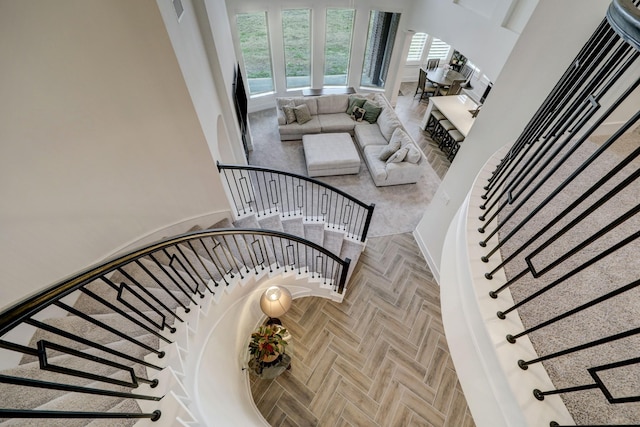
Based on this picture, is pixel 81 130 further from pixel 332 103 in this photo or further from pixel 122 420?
pixel 332 103

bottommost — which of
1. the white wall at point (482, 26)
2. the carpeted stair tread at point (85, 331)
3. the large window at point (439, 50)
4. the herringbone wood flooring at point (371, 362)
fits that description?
the herringbone wood flooring at point (371, 362)

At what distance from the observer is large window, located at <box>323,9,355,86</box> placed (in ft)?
24.2

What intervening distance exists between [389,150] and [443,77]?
4000mm

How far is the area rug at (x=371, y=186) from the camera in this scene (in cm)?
544

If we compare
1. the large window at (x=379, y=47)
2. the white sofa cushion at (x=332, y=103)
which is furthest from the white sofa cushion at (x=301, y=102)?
the large window at (x=379, y=47)

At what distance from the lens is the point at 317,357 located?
3725 millimetres

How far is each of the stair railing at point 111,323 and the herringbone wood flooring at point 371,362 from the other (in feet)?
1.97

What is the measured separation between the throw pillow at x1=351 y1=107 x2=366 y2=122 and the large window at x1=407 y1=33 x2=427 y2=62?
3.72m

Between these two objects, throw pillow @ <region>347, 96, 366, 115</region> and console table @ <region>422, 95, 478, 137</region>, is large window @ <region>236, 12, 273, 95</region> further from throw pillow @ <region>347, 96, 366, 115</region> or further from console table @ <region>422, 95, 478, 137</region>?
console table @ <region>422, 95, 478, 137</region>

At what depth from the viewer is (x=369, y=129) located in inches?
281

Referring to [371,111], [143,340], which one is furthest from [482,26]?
[143,340]

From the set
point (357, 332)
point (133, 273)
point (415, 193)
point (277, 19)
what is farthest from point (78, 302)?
point (277, 19)

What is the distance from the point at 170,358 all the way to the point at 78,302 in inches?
54.0

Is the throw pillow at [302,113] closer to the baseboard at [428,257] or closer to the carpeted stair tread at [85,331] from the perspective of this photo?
the baseboard at [428,257]
